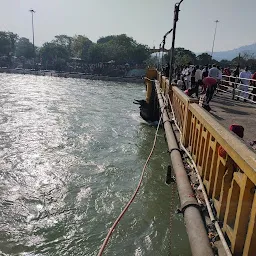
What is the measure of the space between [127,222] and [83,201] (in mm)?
1587

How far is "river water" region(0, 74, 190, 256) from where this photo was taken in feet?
20.5

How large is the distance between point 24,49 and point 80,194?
10384cm

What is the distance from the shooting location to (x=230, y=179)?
318cm

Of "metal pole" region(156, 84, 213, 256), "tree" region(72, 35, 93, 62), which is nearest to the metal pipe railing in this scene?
Answer: "metal pole" region(156, 84, 213, 256)

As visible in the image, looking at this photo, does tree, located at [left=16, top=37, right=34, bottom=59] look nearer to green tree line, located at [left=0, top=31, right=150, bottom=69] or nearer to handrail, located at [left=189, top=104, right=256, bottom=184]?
green tree line, located at [left=0, top=31, right=150, bottom=69]

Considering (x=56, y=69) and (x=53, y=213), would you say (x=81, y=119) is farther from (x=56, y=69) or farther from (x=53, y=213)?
(x=56, y=69)

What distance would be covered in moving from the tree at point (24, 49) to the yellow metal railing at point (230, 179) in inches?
4085

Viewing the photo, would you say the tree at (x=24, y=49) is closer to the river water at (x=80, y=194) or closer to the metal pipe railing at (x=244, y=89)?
the river water at (x=80, y=194)

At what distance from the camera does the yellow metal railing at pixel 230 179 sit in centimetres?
247

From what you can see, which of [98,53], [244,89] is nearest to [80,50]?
[98,53]

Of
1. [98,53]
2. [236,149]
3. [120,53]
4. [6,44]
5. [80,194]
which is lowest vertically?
[80,194]

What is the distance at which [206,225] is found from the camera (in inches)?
133

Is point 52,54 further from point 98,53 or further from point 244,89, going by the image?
point 244,89

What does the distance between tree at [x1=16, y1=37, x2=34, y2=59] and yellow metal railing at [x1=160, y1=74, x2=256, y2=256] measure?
10375cm
